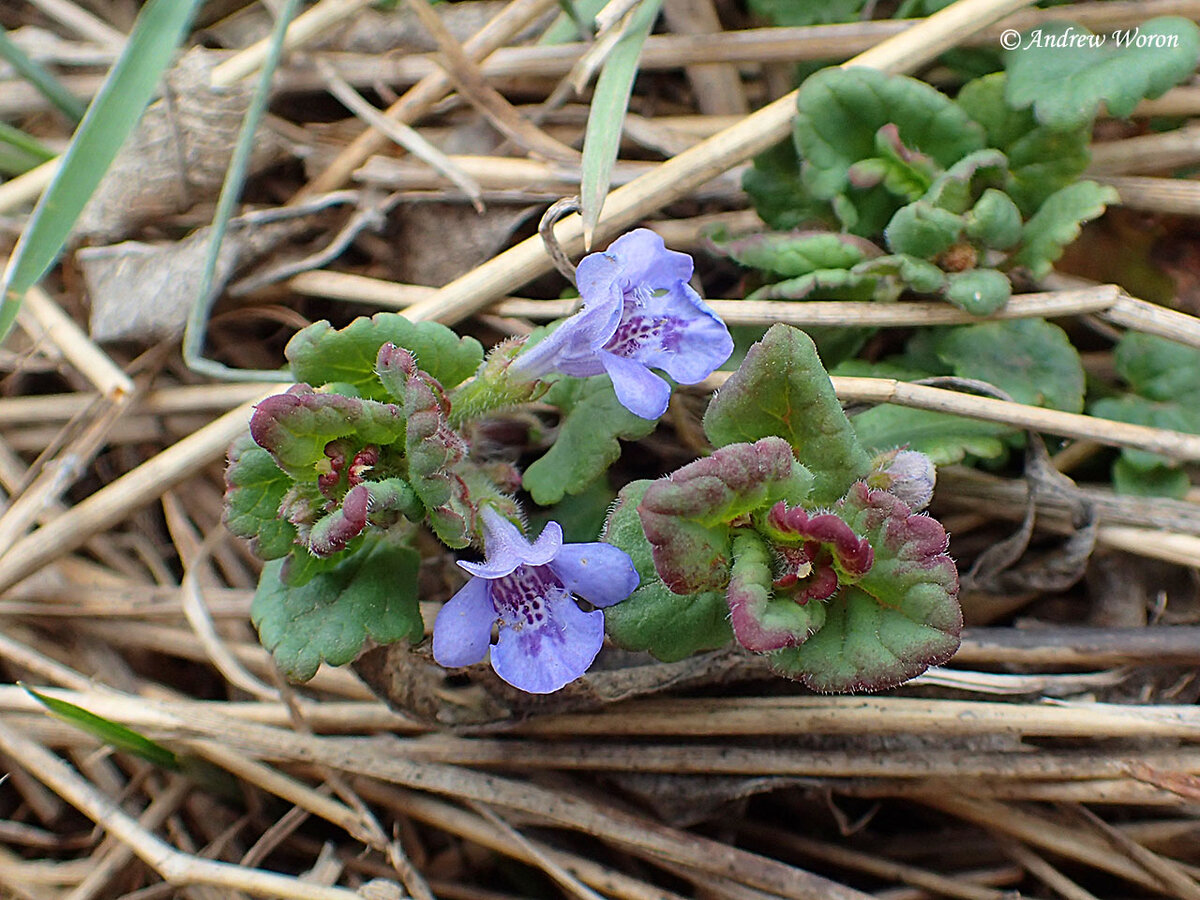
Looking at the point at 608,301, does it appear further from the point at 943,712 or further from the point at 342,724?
the point at 342,724

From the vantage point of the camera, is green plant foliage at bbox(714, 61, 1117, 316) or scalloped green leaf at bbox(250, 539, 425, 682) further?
green plant foliage at bbox(714, 61, 1117, 316)

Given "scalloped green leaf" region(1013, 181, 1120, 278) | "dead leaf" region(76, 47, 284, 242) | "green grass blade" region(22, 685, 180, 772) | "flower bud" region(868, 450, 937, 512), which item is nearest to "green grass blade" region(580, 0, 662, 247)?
"flower bud" region(868, 450, 937, 512)

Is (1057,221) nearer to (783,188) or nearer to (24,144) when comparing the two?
(783,188)

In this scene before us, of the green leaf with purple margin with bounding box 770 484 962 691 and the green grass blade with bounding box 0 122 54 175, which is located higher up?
the green grass blade with bounding box 0 122 54 175

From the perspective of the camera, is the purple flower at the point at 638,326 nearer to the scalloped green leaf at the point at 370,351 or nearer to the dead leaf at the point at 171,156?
the scalloped green leaf at the point at 370,351

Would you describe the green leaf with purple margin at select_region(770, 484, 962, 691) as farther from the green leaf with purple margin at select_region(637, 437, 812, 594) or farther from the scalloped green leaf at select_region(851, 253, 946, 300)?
the scalloped green leaf at select_region(851, 253, 946, 300)

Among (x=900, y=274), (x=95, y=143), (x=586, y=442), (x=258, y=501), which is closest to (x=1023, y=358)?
(x=900, y=274)

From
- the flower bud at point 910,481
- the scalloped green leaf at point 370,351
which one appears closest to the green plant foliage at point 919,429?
the flower bud at point 910,481
